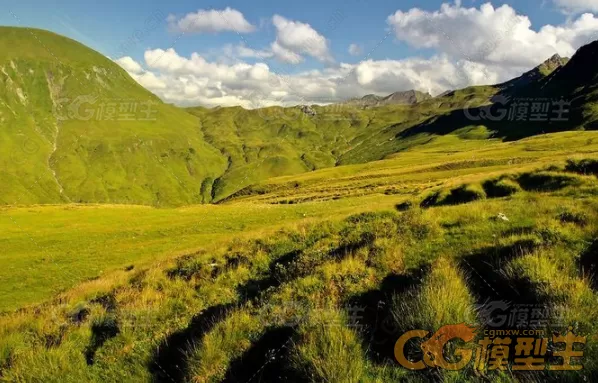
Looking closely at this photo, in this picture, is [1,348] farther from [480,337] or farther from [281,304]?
[480,337]

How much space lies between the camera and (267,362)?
893 centimetres

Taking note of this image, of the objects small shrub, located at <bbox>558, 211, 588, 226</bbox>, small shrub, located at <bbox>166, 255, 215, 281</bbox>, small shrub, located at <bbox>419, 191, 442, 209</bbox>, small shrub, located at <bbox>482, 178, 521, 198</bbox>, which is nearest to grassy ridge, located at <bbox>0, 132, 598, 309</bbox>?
small shrub, located at <bbox>482, 178, 521, 198</bbox>

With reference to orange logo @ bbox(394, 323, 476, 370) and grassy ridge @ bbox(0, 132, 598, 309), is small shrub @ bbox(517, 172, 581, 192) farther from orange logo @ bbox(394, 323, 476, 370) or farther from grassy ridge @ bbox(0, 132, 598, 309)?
orange logo @ bbox(394, 323, 476, 370)

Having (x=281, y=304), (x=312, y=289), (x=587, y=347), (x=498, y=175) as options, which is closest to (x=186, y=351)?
(x=281, y=304)

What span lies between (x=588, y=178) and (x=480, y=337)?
16352mm

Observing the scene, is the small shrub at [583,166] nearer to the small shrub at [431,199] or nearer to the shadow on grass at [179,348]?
the small shrub at [431,199]

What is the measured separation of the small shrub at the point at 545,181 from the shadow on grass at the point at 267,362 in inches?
689

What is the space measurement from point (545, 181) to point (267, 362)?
20304mm

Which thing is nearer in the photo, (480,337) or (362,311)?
(480,337)

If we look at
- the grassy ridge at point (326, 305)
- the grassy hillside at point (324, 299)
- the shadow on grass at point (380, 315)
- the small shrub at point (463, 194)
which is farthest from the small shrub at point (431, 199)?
the shadow on grass at point (380, 315)

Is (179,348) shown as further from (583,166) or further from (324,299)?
(583,166)

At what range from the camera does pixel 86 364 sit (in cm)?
1020

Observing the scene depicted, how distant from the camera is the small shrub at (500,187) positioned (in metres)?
23.6

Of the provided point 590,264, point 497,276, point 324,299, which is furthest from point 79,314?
point 590,264
